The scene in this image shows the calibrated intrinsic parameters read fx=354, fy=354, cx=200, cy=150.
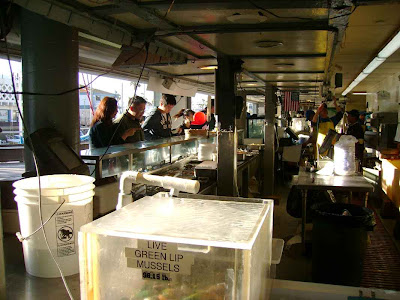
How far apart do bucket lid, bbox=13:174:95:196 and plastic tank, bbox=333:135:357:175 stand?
424 centimetres

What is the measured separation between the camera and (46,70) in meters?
2.45

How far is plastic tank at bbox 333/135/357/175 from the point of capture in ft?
16.9

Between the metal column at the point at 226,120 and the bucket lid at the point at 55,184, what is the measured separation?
2.89m

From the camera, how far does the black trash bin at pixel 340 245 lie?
A: 12.2ft

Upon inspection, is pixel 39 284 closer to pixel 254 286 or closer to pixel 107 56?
pixel 254 286

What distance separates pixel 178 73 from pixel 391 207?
4.47 meters

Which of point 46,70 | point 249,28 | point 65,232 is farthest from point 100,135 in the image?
point 65,232

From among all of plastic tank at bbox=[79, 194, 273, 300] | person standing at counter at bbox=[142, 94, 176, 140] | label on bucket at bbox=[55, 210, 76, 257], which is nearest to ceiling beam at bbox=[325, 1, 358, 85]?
plastic tank at bbox=[79, 194, 273, 300]

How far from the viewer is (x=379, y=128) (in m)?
12.3

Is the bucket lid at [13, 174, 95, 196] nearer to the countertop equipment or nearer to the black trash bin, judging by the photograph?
the black trash bin

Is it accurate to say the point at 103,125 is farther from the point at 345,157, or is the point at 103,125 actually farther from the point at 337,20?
the point at 345,157

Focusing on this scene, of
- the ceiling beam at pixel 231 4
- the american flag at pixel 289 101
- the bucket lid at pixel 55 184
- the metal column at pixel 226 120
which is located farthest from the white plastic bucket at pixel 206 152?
the american flag at pixel 289 101

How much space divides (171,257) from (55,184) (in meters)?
0.97

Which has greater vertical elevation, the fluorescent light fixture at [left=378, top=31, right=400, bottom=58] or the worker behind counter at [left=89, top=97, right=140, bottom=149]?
the fluorescent light fixture at [left=378, top=31, right=400, bottom=58]
